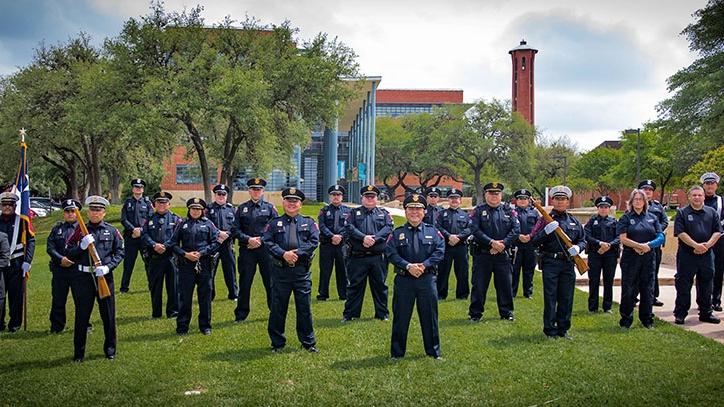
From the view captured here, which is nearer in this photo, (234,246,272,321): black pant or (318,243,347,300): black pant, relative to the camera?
(234,246,272,321): black pant

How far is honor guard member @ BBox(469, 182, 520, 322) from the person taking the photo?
31.3 ft

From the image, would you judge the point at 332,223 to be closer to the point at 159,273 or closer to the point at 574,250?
the point at 159,273

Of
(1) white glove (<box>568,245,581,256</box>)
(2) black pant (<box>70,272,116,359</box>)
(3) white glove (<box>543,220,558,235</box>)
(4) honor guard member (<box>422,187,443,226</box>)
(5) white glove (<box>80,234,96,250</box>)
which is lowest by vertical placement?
(2) black pant (<box>70,272,116,359</box>)

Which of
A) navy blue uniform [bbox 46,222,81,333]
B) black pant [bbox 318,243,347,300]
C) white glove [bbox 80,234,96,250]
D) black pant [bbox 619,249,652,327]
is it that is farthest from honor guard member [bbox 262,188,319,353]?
black pant [bbox 619,249,652,327]

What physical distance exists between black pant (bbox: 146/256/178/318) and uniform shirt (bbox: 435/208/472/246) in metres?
4.67

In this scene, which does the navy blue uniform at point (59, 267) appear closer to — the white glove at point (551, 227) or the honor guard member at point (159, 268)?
the honor guard member at point (159, 268)

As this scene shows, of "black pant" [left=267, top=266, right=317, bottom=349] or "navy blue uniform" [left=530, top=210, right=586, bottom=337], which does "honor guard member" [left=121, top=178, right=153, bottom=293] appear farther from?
"navy blue uniform" [left=530, top=210, right=586, bottom=337]

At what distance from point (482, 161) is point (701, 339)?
50685 mm

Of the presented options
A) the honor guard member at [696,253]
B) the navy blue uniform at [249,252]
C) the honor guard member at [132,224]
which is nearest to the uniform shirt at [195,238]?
the navy blue uniform at [249,252]

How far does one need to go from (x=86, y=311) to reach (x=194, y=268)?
5.45 feet

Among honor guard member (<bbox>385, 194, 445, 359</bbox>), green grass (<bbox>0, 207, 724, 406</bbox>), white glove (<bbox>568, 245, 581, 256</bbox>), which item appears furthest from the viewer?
white glove (<bbox>568, 245, 581, 256</bbox>)

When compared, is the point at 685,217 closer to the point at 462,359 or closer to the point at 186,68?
the point at 462,359

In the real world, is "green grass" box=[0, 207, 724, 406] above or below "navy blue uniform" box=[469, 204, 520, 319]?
below

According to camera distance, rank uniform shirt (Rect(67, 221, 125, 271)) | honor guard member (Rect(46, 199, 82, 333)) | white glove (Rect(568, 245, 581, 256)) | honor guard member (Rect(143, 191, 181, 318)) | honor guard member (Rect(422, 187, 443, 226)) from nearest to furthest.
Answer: uniform shirt (Rect(67, 221, 125, 271)) → honor guard member (Rect(46, 199, 82, 333)) → white glove (Rect(568, 245, 581, 256)) → honor guard member (Rect(143, 191, 181, 318)) → honor guard member (Rect(422, 187, 443, 226))
